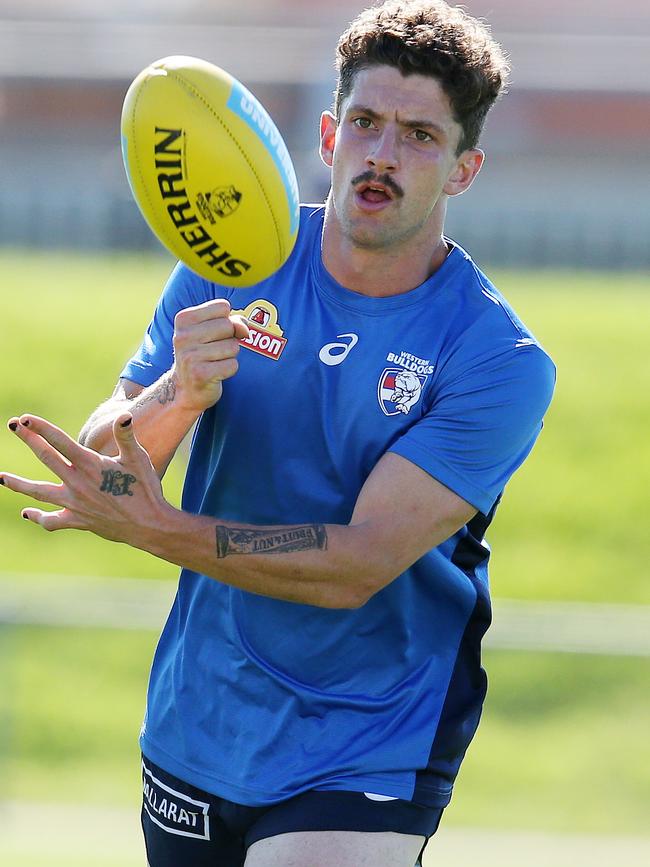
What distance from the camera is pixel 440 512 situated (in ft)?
12.3

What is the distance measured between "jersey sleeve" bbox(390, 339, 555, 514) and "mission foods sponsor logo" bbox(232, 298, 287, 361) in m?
0.44

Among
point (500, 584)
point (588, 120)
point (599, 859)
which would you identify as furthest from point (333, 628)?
point (588, 120)

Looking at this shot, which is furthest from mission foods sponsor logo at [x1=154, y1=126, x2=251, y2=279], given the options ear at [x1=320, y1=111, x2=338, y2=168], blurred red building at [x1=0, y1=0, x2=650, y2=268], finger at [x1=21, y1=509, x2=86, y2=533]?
blurred red building at [x1=0, y1=0, x2=650, y2=268]

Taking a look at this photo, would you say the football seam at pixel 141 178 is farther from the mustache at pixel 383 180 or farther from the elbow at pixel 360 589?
the elbow at pixel 360 589

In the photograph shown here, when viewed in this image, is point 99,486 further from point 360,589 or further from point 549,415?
point 549,415

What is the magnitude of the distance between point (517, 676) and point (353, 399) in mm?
5919

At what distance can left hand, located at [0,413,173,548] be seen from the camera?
11.2ft

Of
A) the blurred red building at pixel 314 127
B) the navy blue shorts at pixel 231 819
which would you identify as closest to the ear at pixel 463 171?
the navy blue shorts at pixel 231 819

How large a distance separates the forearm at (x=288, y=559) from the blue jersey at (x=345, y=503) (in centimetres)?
26

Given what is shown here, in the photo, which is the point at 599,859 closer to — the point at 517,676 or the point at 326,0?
the point at 517,676

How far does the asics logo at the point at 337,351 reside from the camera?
392cm

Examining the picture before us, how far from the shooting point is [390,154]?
12.3ft

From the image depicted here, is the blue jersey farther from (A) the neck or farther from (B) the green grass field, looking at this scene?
(B) the green grass field

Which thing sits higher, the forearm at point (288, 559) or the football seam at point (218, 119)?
the football seam at point (218, 119)
